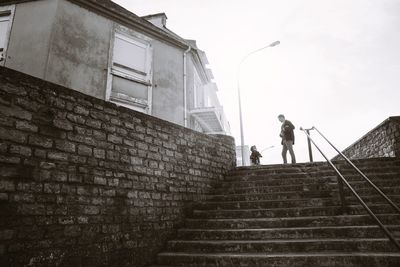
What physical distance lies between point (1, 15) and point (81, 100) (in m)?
7.22

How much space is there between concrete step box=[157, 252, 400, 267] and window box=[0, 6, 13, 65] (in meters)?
7.57

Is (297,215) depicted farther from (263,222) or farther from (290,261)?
(290,261)

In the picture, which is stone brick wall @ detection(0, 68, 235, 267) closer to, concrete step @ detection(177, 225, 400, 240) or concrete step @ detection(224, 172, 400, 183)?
concrete step @ detection(177, 225, 400, 240)

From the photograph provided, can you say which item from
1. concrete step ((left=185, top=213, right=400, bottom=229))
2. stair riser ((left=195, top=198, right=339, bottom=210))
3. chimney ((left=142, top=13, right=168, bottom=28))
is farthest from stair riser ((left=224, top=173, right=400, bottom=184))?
chimney ((left=142, top=13, right=168, bottom=28))

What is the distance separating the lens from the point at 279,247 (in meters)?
4.13

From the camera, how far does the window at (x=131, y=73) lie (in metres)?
8.91

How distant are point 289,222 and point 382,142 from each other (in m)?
4.47

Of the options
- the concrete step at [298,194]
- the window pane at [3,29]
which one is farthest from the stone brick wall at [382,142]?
the window pane at [3,29]

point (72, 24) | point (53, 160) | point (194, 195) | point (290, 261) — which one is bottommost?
point (290, 261)

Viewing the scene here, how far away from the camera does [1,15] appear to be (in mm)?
8711

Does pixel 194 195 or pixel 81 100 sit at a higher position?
pixel 81 100

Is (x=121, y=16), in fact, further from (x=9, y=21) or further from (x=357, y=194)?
(x=357, y=194)

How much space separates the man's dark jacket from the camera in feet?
28.9

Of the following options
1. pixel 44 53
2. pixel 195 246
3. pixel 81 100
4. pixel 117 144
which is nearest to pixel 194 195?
pixel 195 246
